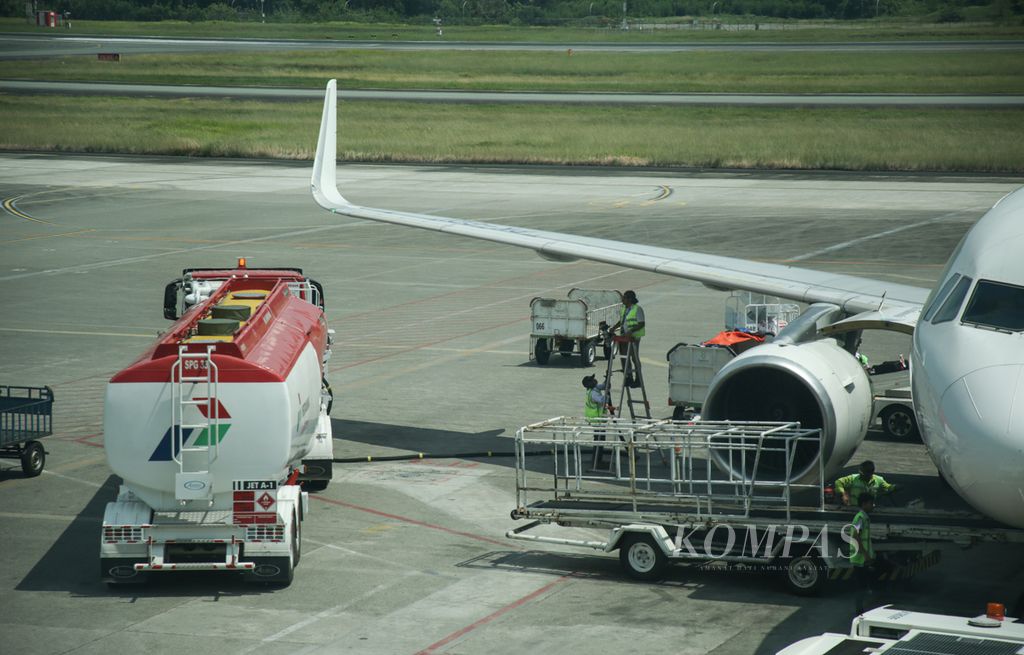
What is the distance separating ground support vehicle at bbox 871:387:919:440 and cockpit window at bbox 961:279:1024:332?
405 inches

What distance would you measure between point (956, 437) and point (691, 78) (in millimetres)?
109352

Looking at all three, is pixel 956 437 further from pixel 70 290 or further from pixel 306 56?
pixel 306 56

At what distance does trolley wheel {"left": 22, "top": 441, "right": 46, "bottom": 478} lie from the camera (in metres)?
22.0

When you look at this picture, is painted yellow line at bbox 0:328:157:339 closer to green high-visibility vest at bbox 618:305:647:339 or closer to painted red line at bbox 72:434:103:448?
painted red line at bbox 72:434:103:448

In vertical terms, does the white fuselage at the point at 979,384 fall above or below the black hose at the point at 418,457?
above

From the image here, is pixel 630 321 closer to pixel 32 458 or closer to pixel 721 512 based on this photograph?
pixel 721 512

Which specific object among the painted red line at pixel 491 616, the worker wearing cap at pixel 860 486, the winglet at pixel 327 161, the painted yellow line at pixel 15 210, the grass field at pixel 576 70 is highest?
the grass field at pixel 576 70

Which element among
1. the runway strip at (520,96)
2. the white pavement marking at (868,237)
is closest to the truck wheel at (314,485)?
the white pavement marking at (868,237)

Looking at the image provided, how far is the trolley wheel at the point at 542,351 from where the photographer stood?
30.7 meters

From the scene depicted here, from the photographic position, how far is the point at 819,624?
15.1 metres

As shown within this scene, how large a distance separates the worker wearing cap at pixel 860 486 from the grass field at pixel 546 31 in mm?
141844

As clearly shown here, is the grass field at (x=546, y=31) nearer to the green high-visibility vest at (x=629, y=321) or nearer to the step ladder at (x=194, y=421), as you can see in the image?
the green high-visibility vest at (x=629, y=321)

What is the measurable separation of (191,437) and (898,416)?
14.4 m

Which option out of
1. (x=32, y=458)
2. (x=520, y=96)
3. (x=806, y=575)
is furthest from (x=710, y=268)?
(x=520, y=96)
